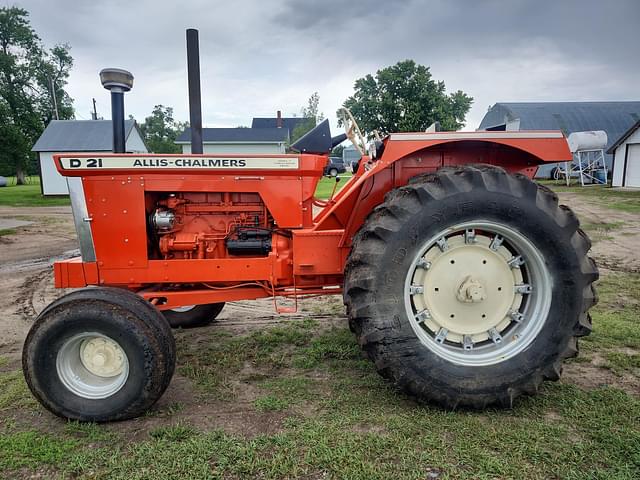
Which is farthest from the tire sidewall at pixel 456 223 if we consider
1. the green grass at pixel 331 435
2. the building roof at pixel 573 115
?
the building roof at pixel 573 115

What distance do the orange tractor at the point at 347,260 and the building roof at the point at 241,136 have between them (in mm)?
35406

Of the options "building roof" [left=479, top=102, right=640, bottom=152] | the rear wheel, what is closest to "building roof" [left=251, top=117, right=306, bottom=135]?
"building roof" [left=479, top=102, right=640, bottom=152]

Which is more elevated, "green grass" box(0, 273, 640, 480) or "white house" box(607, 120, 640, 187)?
"white house" box(607, 120, 640, 187)

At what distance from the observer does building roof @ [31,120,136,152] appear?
23.3 metres

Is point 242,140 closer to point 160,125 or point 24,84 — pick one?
point 24,84

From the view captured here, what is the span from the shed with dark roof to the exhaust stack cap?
1216 inches

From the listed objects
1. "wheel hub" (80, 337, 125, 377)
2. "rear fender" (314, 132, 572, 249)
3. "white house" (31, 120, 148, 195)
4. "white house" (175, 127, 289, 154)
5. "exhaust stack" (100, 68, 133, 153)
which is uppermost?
"white house" (175, 127, 289, 154)

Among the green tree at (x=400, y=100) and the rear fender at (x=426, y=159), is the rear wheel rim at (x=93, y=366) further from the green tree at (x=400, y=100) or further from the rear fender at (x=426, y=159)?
the green tree at (x=400, y=100)

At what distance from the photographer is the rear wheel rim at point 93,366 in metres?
2.59

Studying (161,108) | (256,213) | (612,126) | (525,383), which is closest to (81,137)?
(256,213)

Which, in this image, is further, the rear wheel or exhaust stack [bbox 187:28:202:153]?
the rear wheel

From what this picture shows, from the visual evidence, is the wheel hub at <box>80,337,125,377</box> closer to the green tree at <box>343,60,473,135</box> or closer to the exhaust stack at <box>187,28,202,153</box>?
the exhaust stack at <box>187,28,202,153</box>

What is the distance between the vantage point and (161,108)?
206ft

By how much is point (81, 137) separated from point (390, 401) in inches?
1027
